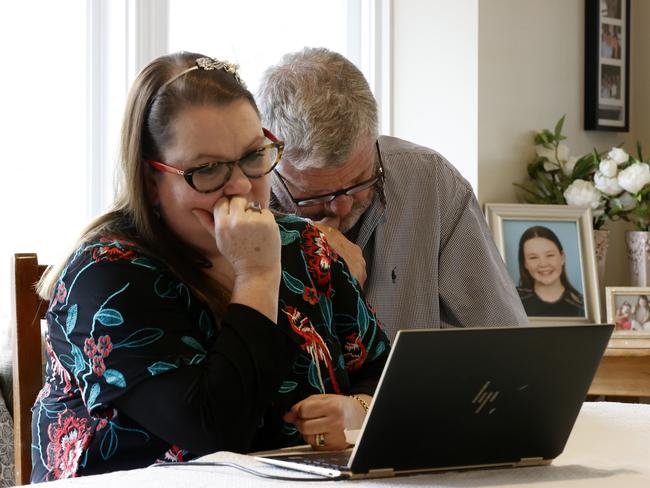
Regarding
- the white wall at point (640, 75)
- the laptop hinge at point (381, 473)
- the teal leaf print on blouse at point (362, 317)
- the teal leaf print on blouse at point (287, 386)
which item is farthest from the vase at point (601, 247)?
the laptop hinge at point (381, 473)

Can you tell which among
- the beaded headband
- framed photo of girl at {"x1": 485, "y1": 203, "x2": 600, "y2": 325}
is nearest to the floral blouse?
the beaded headband

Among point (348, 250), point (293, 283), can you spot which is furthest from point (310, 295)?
point (348, 250)

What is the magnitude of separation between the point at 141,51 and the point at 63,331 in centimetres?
154

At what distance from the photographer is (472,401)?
100cm

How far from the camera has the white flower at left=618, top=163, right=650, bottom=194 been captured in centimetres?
328

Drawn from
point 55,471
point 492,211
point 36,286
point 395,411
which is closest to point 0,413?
point 36,286

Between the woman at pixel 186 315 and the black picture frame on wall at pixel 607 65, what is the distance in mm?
2350

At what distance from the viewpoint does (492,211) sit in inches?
128

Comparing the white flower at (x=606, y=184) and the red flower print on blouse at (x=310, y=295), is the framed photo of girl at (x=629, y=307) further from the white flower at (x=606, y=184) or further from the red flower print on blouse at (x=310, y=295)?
the red flower print on blouse at (x=310, y=295)

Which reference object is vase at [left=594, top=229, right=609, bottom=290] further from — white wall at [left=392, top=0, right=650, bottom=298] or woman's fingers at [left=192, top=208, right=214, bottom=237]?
woman's fingers at [left=192, top=208, right=214, bottom=237]

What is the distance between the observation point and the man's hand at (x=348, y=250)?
1.99 metres

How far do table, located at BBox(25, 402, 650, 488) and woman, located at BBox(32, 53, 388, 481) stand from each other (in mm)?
186

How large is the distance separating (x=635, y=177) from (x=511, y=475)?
7.94 ft

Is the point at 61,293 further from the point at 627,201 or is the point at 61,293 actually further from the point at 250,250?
the point at 627,201
